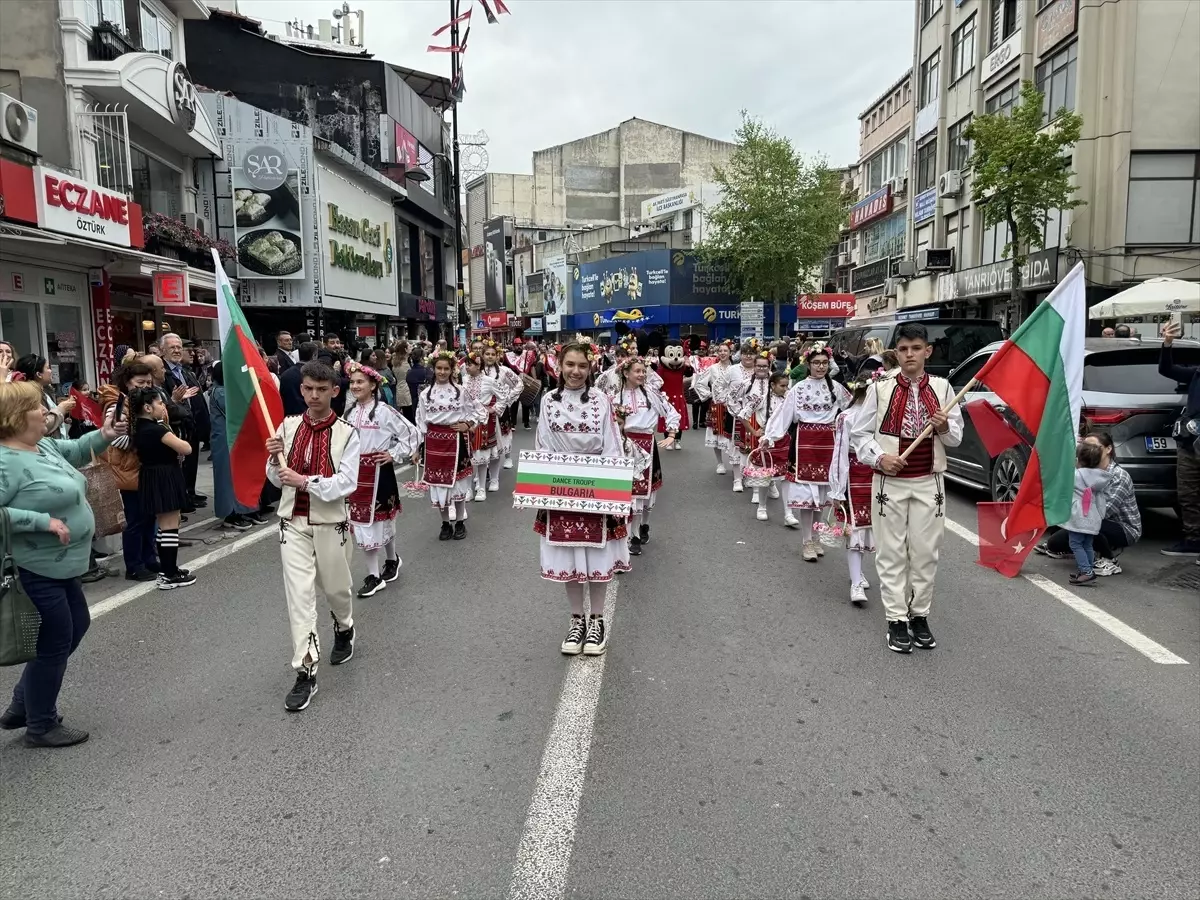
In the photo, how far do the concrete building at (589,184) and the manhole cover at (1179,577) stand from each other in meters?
53.6

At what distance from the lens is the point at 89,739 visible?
4.01m

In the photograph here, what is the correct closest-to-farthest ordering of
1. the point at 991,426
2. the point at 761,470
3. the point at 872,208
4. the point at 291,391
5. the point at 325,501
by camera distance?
the point at 325,501
the point at 991,426
the point at 761,470
the point at 291,391
the point at 872,208

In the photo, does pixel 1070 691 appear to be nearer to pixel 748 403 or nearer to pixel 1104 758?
pixel 1104 758

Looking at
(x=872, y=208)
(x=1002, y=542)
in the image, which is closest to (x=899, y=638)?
(x=1002, y=542)

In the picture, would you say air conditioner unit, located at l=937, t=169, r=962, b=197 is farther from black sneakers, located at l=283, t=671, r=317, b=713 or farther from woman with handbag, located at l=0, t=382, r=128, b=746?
woman with handbag, located at l=0, t=382, r=128, b=746

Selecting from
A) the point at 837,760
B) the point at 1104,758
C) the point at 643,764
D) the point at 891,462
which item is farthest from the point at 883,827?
the point at 891,462

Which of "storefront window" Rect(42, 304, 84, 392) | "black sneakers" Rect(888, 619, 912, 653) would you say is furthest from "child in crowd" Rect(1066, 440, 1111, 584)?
"storefront window" Rect(42, 304, 84, 392)

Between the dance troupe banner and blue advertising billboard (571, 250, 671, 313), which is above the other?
blue advertising billboard (571, 250, 671, 313)

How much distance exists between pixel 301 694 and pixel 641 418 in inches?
154

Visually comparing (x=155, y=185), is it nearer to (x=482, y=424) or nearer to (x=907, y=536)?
(x=482, y=424)

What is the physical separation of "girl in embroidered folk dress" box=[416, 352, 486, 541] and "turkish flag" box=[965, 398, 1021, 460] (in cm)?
471

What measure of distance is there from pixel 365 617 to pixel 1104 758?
441cm

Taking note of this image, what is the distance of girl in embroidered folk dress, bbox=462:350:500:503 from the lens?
977cm

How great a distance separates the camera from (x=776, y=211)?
37219mm
